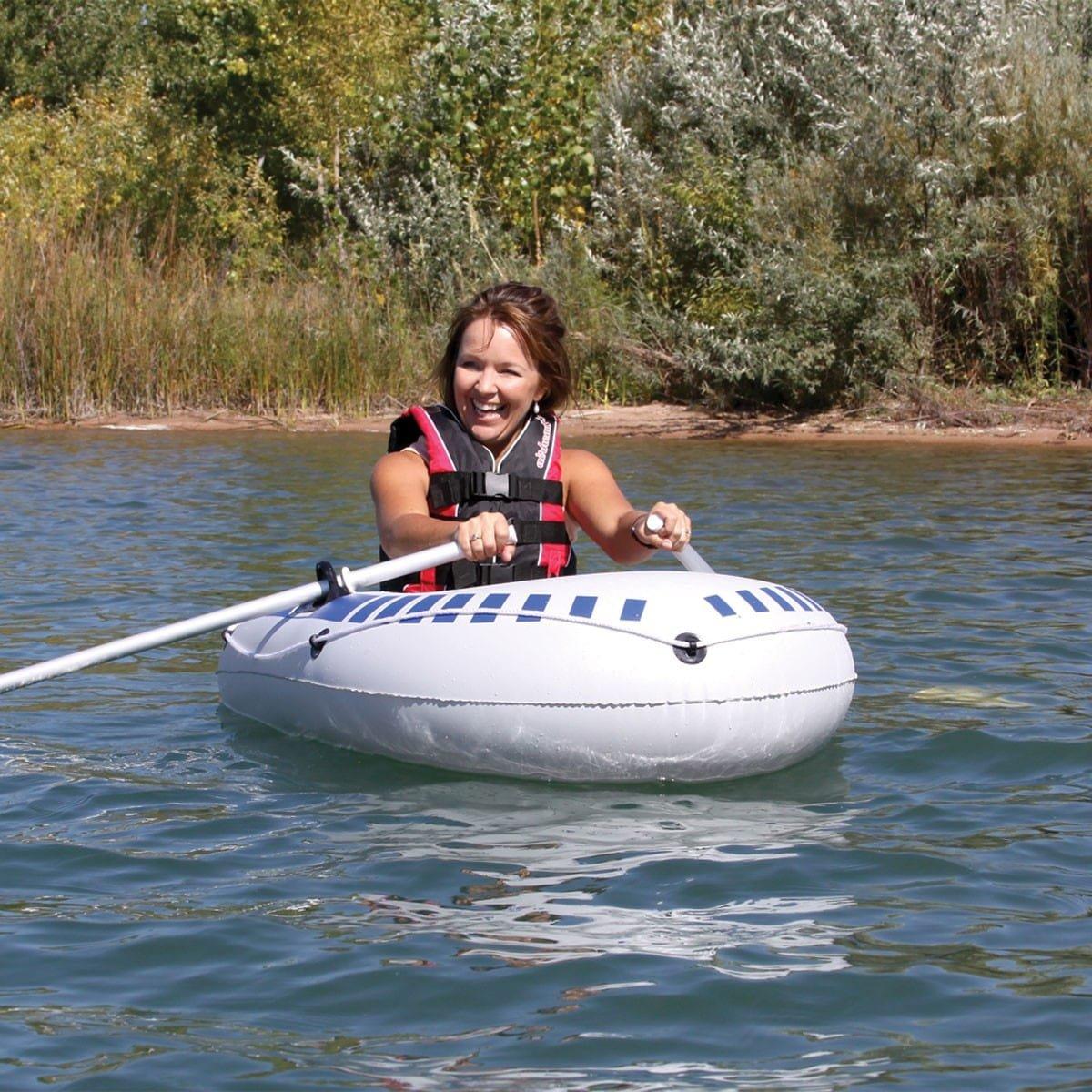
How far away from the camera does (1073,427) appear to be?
1370 centimetres

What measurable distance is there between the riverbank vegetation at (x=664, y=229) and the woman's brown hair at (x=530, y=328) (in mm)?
9658

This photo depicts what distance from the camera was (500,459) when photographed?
5090mm

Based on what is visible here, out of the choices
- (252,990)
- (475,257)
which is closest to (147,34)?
(475,257)

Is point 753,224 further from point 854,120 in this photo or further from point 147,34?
point 147,34

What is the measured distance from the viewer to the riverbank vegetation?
14.8 m

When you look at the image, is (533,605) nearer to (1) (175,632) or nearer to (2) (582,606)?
(2) (582,606)

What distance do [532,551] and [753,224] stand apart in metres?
10.7

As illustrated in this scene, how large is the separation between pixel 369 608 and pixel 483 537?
1.67ft

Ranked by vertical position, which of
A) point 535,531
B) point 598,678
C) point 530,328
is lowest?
point 598,678

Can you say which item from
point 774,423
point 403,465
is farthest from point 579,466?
point 774,423

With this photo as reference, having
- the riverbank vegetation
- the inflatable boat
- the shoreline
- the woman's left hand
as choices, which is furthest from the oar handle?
the riverbank vegetation

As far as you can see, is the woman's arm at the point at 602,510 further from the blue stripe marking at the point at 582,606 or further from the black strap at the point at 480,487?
the blue stripe marking at the point at 582,606

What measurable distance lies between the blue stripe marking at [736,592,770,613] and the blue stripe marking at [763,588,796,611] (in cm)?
6

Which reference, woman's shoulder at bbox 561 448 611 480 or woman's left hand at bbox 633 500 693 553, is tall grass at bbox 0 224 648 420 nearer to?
woman's shoulder at bbox 561 448 611 480
